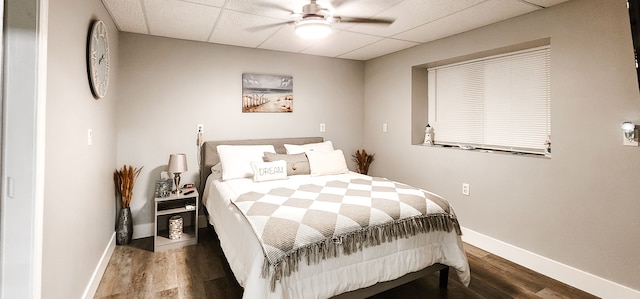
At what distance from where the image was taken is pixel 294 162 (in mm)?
3289

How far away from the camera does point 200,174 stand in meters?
3.58

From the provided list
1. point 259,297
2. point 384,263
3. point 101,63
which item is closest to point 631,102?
point 384,263

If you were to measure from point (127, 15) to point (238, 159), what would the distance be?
1579 mm

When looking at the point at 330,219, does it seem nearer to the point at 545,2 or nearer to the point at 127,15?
the point at 545,2

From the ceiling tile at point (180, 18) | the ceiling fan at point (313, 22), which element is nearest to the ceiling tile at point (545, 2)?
the ceiling fan at point (313, 22)

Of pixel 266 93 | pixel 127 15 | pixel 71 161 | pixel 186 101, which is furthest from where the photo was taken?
pixel 266 93

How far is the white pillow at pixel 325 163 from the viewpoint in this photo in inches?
130

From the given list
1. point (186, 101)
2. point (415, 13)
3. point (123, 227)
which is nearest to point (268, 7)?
point (415, 13)

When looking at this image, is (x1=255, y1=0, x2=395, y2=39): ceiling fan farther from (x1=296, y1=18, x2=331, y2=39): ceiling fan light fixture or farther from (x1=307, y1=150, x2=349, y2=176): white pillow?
(x1=307, y1=150, x2=349, y2=176): white pillow

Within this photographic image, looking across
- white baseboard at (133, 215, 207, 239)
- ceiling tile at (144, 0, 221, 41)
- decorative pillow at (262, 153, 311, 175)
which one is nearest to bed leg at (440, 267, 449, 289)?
decorative pillow at (262, 153, 311, 175)

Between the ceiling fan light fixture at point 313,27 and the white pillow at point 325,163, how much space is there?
1390 millimetres

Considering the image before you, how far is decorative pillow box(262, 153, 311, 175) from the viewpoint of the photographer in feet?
10.7

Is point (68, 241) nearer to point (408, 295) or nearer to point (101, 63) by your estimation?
point (101, 63)

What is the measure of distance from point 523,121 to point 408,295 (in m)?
1.97
